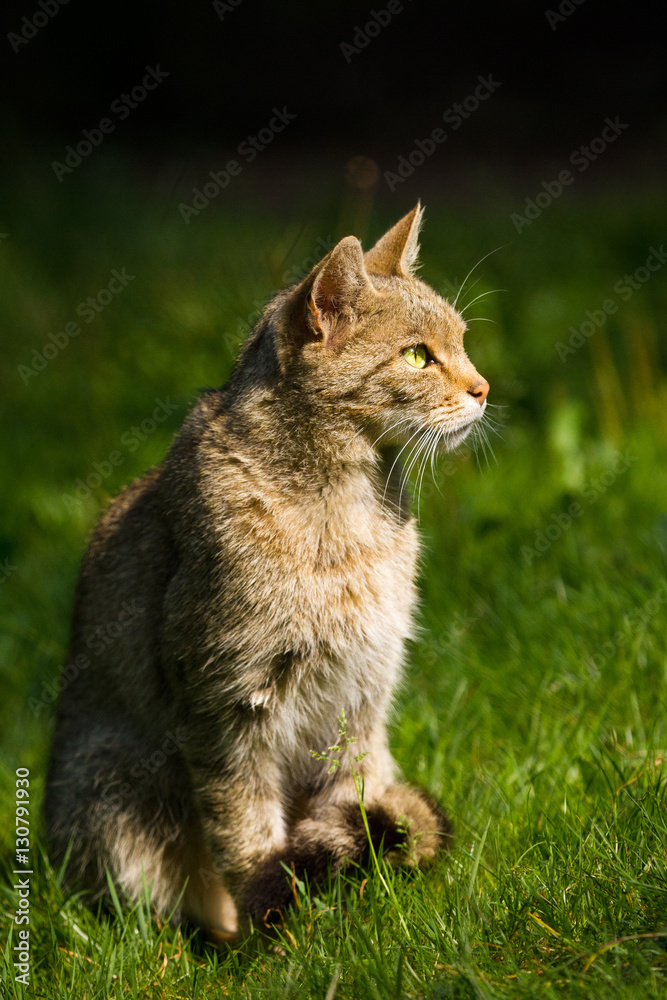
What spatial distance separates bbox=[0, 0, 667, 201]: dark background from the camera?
9539 millimetres

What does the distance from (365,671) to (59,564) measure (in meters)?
2.47

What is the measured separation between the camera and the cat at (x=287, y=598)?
97.3 inches

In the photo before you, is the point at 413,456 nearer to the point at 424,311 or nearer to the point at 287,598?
the point at 424,311

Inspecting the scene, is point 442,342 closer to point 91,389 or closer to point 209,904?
point 209,904

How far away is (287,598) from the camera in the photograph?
8.09ft

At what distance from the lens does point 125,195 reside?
25.1 feet

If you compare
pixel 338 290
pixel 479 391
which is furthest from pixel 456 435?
pixel 338 290

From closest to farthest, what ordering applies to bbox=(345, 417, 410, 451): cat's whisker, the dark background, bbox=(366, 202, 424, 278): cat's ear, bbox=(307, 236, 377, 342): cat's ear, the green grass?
the green grass → bbox=(307, 236, 377, 342): cat's ear → bbox=(345, 417, 410, 451): cat's whisker → bbox=(366, 202, 424, 278): cat's ear → the dark background

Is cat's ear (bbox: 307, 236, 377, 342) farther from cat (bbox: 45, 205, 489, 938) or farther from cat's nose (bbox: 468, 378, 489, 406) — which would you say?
cat's nose (bbox: 468, 378, 489, 406)

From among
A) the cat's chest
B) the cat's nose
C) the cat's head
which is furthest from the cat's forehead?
the cat's chest

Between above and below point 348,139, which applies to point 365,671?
below

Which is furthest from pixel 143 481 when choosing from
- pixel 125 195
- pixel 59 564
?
pixel 125 195

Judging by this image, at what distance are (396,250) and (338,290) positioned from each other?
17.4 inches

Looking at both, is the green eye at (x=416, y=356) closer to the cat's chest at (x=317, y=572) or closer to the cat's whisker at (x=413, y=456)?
the cat's whisker at (x=413, y=456)
